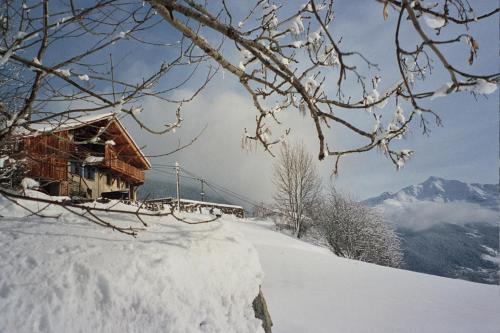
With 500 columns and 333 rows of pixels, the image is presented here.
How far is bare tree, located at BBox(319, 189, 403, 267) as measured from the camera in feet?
88.6

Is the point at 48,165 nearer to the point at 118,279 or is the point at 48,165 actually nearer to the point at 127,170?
the point at 118,279

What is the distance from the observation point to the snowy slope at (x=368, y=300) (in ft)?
19.3

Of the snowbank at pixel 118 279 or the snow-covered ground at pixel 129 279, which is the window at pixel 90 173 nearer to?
the snow-covered ground at pixel 129 279

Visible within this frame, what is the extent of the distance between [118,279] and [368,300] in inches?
252

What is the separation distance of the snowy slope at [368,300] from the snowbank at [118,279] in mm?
2640

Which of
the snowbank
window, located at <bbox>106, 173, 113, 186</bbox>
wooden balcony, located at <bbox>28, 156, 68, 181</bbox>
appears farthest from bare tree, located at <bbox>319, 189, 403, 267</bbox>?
the snowbank

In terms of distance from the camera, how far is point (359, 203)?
3125cm

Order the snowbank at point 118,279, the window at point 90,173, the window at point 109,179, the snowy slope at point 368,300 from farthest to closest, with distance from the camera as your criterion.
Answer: the window at point 109,179
the window at point 90,173
the snowy slope at point 368,300
the snowbank at point 118,279

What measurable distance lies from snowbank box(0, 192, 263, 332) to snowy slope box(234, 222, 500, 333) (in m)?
2.64

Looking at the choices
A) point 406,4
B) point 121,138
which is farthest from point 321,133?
point 121,138

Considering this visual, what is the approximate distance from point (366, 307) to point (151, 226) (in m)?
5.26

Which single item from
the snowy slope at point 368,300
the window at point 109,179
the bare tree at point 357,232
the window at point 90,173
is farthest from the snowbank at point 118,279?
the bare tree at point 357,232

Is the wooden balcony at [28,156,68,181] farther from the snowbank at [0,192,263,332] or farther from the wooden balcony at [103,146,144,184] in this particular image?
the wooden balcony at [103,146,144,184]

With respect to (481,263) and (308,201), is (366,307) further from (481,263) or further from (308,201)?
(481,263)
